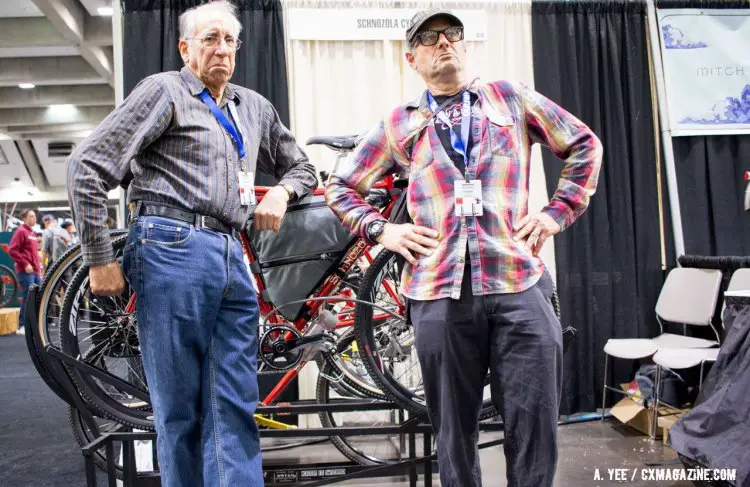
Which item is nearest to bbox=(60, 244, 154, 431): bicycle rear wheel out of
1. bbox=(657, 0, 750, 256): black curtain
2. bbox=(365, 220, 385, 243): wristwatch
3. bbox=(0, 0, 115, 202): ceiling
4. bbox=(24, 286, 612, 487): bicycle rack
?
bbox=(24, 286, 612, 487): bicycle rack

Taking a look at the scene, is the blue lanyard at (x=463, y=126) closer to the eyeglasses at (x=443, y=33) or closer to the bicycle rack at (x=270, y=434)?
the eyeglasses at (x=443, y=33)

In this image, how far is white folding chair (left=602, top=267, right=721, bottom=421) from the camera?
3.68 m

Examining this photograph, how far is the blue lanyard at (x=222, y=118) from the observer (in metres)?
1.75

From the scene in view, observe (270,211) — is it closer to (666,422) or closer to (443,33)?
(443,33)

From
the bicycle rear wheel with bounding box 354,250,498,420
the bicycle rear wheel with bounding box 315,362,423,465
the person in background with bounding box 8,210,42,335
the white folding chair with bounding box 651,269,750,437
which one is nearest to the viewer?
the bicycle rear wheel with bounding box 354,250,498,420

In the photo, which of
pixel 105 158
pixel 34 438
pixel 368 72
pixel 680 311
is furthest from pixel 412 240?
pixel 34 438

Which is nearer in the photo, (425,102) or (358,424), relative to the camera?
(425,102)

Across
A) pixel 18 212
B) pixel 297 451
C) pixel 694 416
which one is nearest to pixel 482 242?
pixel 694 416

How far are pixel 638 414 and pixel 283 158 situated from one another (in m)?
2.75

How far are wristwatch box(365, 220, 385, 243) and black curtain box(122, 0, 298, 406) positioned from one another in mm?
2109

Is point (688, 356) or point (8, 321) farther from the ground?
point (688, 356)

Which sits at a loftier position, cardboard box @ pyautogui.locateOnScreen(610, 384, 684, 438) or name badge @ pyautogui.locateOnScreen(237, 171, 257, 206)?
name badge @ pyautogui.locateOnScreen(237, 171, 257, 206)

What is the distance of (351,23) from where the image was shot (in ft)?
13.0

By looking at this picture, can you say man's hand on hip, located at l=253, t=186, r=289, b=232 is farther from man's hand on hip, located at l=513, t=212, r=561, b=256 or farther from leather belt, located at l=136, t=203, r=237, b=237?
man's hand on hip, located at l=513, t=212, r=561, b=256
